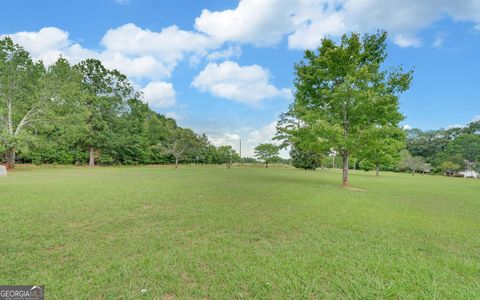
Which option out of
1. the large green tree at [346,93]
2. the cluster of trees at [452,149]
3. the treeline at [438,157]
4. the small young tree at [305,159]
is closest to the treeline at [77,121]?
the small young tree at [305,159]

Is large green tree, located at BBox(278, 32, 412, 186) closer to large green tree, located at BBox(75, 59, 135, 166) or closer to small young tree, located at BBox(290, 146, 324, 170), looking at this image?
small young tree, located at BBox(290, 146, 324, 170)

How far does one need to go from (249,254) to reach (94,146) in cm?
3644

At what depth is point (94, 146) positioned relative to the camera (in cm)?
3250

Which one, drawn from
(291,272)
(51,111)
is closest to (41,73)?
(51,111)

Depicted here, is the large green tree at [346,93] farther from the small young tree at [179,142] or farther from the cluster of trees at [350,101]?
the small young tree at [179,142]

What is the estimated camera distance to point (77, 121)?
23000 mm

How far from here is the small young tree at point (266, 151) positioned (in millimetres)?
40844

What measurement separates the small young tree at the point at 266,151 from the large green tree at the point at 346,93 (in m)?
27.4

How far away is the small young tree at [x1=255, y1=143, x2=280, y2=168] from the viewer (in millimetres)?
40844

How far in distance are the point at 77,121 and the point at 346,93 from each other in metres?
25.5

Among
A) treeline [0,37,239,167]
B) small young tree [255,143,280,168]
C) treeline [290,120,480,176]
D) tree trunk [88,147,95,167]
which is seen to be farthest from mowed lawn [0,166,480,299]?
small young tree [255,143,280,168]

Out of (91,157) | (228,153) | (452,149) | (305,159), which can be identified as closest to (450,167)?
(452,149)

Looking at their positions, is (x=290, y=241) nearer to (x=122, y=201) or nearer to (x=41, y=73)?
(x=122, y=201)

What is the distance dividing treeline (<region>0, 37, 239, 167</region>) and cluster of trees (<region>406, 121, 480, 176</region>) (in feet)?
132
